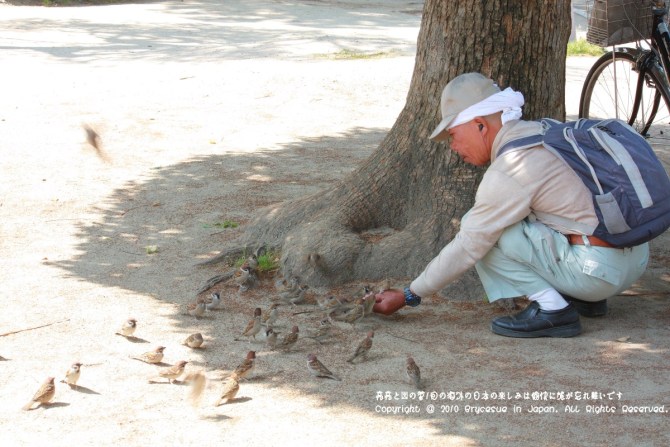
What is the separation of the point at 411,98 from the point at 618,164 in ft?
7.62

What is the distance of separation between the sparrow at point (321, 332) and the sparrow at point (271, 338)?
0.31 metres

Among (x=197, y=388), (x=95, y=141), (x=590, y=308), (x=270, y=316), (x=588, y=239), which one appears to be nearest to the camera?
(x=197, y=388)

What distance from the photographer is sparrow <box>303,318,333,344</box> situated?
20.6 ft

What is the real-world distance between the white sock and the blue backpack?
52cm

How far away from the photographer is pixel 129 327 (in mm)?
6234

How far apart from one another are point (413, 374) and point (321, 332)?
1075 mm

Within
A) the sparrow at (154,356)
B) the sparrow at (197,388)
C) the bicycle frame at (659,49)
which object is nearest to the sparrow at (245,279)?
the sparrow at (154,356)

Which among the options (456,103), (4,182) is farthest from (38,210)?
(456,103)

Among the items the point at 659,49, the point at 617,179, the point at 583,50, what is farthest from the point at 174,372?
the point at 583,50

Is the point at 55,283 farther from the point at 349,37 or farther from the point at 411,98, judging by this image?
the point at 349,37

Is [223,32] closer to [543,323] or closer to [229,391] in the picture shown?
[543,323]

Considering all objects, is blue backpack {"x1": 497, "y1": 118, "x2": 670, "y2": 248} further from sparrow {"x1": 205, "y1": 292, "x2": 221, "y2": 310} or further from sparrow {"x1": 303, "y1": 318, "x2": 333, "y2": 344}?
sparrow {"x1": 205, "y1": 292, "x2": 221, "y2": 310}

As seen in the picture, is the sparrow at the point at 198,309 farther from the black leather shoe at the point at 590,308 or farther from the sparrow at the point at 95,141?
the sparrow at the point at 95,141

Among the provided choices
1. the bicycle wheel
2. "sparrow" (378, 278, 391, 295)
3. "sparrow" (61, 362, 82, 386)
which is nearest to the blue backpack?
"sparrow" (378, 278, 391, 295)
